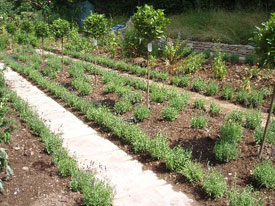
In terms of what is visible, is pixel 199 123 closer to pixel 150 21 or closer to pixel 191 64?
pixel 150 21

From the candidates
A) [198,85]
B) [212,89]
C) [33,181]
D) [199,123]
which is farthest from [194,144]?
[198,85]

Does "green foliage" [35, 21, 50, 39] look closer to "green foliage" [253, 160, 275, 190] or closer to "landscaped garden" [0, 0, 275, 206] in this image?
"landscaped garden" [0, 0, 275, 206]

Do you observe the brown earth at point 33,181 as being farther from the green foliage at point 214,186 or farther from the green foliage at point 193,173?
the green foliage at point 214,186

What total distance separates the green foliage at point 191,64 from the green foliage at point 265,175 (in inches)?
192

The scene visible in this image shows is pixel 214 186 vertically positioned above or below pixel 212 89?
below

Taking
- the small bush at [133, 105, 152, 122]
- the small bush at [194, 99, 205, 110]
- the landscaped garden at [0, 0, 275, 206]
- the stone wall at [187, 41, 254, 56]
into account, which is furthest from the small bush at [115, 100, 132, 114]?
the stone wall at [187, 41, 254, 56]

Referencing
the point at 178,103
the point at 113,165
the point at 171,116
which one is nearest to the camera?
the point at 113,165

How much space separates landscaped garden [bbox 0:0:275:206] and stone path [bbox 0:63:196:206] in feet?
0.54

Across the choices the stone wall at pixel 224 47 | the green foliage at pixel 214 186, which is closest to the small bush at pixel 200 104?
the green foliage at pixel 214 186

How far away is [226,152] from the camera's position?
3.99 m

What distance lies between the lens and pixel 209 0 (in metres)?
12.8

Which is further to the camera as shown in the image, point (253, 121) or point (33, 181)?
point (253, 121)

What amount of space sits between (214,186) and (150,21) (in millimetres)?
3278

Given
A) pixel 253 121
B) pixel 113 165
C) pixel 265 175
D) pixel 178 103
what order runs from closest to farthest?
Answer: pixel 265 175
pixel 113 165
pixel 253 121
pixel 178 103
